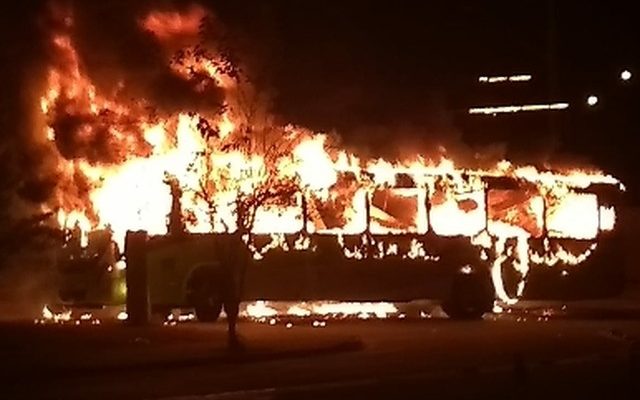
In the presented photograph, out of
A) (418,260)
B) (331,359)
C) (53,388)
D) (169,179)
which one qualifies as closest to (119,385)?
(53,388)

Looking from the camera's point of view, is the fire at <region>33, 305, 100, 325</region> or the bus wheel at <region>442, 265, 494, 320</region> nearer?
the fire at <region>33, 305, 100, 325</region>

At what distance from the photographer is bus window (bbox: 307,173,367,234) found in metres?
33.3

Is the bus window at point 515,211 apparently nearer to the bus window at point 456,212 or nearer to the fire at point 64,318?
the bus window at point 456,212

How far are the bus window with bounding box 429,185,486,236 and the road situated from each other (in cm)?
287

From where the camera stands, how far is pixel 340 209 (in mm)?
33469

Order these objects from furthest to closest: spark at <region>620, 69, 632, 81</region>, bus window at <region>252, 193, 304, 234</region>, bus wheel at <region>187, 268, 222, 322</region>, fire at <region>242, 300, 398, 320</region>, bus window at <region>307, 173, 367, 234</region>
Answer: spark at <region>620, 69, 632, 81</region> → fire at <region>242, 300, 398, 320</region> → bus window at <region>307, 173, 367, 234</region> → bus window at <region>252, 193, 304, 234</region> → bus wheel at <region>187, 268, 222, 322</region>

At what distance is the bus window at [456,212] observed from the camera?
112 feet

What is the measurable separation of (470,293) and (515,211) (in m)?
2.55

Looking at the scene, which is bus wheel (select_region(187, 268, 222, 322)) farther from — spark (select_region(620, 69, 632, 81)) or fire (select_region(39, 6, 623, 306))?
spark (select_region(620, 69, 632, 81))

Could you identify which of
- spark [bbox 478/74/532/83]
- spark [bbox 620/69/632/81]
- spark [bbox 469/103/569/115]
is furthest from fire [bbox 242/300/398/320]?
spark [bbox 620/69/632/81]

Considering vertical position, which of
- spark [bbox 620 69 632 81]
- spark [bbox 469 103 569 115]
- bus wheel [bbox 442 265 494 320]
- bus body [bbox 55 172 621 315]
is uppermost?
spark [bbox 620 69 632 81]

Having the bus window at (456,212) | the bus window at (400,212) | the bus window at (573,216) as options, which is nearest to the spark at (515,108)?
Answer: the bus window at (573,216)

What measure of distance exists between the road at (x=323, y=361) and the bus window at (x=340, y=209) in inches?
94.4

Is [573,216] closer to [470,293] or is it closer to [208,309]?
[470,293]
